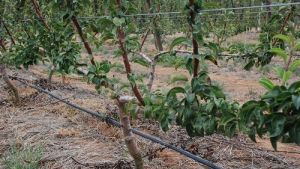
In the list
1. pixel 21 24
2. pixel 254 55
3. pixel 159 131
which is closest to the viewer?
pixel 254 55

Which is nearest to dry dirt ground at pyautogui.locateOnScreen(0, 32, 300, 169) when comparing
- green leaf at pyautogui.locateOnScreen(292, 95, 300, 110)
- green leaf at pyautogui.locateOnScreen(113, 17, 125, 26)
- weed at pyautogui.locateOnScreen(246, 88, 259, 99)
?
green leaf at pyautogui.locateOnScreen(113, 17, 125, 26)

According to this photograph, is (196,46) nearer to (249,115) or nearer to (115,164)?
(249,115)

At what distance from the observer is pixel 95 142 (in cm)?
387

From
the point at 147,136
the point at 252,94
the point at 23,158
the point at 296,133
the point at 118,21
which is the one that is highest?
the point at 118,21

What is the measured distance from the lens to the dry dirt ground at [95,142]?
10.8 feet

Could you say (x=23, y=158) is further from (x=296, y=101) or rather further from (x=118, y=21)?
(x=296, y=101)

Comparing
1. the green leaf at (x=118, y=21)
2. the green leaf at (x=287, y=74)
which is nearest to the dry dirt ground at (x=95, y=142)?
the green leaf at (x=118, y=21)

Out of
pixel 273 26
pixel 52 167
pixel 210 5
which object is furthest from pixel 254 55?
pixel 52 167

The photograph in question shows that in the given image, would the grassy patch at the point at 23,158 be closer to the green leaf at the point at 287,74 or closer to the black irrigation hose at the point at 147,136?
the black irrigation hose at the point at 147,136

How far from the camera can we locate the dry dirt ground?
10.8ft

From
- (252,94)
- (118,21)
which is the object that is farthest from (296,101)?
(252,94)

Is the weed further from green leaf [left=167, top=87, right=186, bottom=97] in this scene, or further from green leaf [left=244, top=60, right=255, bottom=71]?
green leaf [left=167, top=87, right=186, bottom=97]

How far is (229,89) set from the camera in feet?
27.3

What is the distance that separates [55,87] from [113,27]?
3.54m
